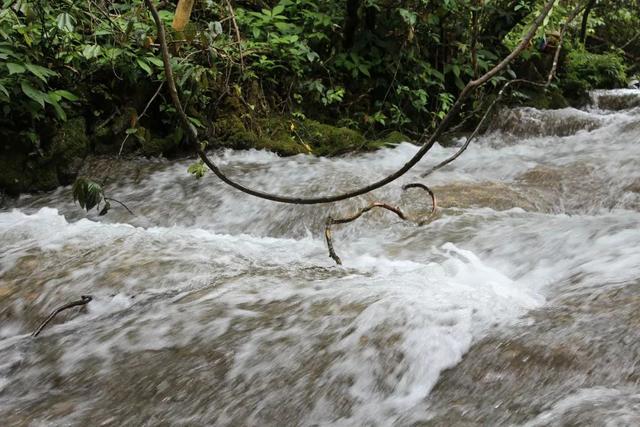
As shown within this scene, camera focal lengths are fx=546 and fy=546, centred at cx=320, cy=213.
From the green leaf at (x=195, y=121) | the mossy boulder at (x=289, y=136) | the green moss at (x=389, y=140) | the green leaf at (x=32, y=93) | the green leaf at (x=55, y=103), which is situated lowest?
the green moss at (x=389, y=140)

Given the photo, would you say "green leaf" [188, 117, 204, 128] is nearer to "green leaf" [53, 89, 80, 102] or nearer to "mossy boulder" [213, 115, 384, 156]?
"mossy boulder" [213, 115, 384, 156]

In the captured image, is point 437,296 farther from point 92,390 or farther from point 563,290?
point 92,390

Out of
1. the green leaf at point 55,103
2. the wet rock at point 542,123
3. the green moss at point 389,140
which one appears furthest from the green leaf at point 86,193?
the wet rock at point 542,123

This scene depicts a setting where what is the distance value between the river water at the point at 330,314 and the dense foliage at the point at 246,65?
1.02 meters

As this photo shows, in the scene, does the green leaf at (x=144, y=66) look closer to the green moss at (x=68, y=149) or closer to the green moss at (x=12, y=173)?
the green moss at (x=68, y=149)

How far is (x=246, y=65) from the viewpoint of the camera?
212 inches

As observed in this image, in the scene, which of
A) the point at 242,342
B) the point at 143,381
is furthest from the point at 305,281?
the point at 143,381

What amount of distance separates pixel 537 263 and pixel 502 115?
14.7 ft

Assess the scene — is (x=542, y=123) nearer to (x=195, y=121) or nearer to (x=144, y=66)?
(x=195, y=121)

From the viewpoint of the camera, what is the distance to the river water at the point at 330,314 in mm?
1472

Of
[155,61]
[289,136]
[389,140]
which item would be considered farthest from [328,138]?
[155,61]

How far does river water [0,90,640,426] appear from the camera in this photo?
4.83ft

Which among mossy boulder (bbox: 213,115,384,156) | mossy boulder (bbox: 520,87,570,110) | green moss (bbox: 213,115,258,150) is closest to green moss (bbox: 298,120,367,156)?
mossy boulder (bbox: 213,115,384,156)

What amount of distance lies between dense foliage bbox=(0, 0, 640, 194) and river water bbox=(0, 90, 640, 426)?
1.02m
